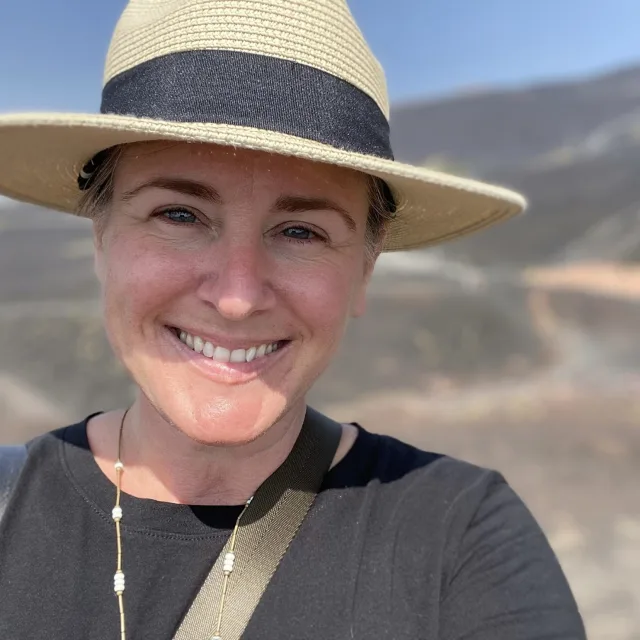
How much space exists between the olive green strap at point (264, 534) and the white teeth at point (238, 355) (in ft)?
1.04

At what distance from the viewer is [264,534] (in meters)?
1.37

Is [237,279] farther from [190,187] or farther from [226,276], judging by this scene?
[190,187]

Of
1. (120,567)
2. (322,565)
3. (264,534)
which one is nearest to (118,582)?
(120,567)

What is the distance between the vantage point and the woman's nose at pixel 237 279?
48.1 inches

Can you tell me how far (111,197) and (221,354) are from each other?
417 millimetres

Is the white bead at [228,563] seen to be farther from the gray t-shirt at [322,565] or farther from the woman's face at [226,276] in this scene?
the woman's face at [226,276]

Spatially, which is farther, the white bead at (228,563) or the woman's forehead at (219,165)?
the white bead at (228,563)

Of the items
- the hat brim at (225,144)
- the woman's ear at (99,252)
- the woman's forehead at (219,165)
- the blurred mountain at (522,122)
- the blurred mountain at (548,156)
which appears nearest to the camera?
the hat brim at (225,144)

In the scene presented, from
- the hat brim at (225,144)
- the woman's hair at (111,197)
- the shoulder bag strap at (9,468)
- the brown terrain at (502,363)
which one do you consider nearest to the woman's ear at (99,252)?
the woman's hair at (111,197)

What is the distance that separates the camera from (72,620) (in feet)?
4.04

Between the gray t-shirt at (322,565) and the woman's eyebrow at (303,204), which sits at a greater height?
the woman's eyebrow at (303,204)

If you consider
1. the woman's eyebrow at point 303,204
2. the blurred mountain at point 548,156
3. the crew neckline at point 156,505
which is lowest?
the crew neckline at point 156,505

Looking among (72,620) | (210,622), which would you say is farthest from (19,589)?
(210,622)

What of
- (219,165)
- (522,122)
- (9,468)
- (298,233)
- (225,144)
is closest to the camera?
(225,144)
